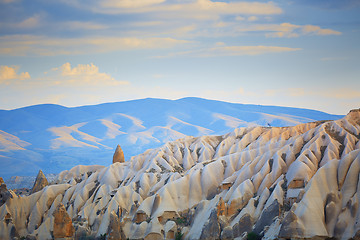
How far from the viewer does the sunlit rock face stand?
7975 cm

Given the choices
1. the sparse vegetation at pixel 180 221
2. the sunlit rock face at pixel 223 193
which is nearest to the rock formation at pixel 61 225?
the sunlit rock face at pixel 223 193

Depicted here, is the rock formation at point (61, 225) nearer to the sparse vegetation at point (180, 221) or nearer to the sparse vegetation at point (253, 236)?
the sparse vegetation at point (180, 221)

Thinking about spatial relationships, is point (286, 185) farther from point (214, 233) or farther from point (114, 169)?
point (114, 169)

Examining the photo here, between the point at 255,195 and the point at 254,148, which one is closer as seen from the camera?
the point at 255,195

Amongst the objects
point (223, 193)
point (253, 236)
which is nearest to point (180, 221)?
point (223, 193)

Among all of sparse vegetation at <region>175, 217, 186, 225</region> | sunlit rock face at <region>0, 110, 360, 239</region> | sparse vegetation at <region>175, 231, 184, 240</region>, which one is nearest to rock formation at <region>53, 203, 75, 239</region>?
sunlit rock face at <region>0, 110, 360, 239</region>

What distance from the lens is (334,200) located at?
79.3m

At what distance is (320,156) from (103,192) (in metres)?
47.2

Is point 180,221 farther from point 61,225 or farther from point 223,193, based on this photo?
point 61,225

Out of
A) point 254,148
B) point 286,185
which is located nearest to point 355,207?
point 286,185

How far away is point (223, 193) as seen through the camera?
99000 millimetres

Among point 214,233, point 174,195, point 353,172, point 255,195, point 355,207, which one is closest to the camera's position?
point 355,207

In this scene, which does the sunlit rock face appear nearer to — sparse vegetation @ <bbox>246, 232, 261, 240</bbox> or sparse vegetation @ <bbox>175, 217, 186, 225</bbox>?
sparse vegetation @ <bbox>175, 217, 186, 225</bbox>

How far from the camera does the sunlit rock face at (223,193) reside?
7975 centimetres
